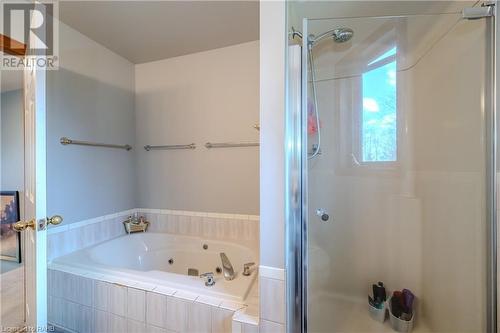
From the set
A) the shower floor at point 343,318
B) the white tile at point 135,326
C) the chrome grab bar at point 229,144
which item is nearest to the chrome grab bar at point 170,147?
the chrome grab bar at point 229,144

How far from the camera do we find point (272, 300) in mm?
1051

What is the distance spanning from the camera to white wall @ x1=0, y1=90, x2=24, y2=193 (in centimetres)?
210

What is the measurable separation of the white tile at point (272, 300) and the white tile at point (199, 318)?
1.03ft

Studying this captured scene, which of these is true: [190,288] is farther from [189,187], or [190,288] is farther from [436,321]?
[436,321]

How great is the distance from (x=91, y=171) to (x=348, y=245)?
2331mm

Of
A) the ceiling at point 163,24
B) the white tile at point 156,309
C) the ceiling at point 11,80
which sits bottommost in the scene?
the white tile at point 156,309

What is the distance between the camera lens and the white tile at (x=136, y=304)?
1.31 m

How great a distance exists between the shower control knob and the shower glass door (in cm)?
1

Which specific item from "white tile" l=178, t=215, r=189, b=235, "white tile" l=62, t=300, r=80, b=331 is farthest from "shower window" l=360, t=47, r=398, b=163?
"white tile" l=62, t=300, r=80, b=331

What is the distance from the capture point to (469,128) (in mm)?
1348

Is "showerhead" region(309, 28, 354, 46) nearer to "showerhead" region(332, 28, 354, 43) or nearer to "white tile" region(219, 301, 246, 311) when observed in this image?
"showerhead" region(332, 28, 354, 43)

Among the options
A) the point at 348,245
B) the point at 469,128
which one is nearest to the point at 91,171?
the point at 348,245

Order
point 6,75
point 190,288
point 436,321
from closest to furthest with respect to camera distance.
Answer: point 190,288, point 436,321, point 6,75

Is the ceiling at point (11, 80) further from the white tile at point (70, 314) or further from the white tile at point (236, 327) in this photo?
the white tile at point (236, 327)
